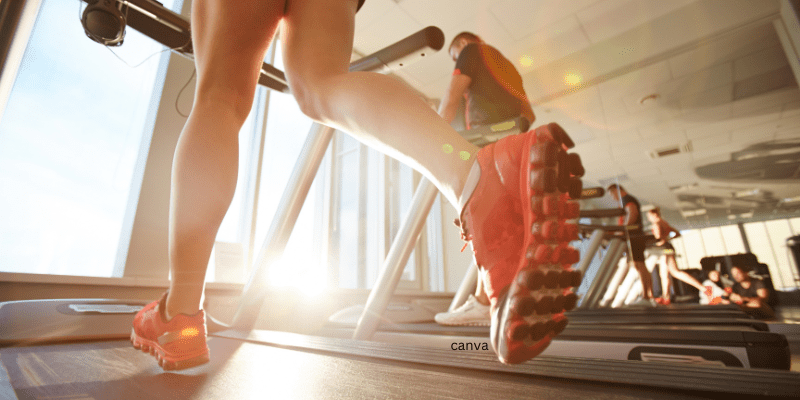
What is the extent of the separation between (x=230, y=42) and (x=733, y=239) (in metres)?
2.77

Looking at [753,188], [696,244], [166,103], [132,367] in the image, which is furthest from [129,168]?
[753,188]

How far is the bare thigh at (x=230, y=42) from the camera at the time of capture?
667 mm

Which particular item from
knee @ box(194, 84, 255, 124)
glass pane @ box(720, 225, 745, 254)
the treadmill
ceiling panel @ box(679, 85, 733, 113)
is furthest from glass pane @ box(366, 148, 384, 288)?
knee @ box(194, 84, 255, 124)

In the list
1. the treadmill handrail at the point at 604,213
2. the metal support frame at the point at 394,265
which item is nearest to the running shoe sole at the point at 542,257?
the metal support frame at the point at 394,265

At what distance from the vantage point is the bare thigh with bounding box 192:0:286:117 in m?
0.67

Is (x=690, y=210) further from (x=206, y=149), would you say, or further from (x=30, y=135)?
(x=30, y=135)

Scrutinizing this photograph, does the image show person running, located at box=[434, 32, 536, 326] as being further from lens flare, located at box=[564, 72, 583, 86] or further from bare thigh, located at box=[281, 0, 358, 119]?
lens flare, located at box=[564, 72, 583, 86]

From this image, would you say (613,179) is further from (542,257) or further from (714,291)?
(542,257)

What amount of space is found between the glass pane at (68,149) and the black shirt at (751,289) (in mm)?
3454

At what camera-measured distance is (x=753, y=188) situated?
2398mm

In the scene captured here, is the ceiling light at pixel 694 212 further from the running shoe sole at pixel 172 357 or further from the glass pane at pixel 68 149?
the glass pane at pixel 68 149

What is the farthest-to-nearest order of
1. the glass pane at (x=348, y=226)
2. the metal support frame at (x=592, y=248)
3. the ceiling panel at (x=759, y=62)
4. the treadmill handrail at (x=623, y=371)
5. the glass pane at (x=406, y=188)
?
the glass pane at (x=406, y=188)
the metal support frame at (x=592, y=248)
the glass pane at (x=348, y=226)
the ceiling panel at (x=759, y=62)
the treadmill handrail at (x=623, y=371)

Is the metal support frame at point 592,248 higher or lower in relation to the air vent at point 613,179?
lower

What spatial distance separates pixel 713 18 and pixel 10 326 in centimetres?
494
